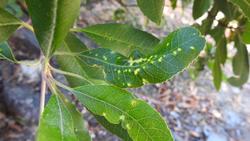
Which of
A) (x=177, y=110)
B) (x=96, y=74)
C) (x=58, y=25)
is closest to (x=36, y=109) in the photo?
(x=177, y=110)

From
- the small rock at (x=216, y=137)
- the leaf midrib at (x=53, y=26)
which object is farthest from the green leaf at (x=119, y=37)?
the small rock at (x=216, y=137)

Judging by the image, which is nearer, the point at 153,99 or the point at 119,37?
the point at 119,37

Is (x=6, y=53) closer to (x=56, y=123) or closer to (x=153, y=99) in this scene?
(x=56, y=123)

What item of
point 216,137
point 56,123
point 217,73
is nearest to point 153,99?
point 216,137

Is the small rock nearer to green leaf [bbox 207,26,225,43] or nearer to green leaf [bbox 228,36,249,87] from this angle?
green leaf [bbox 228,36,249,87]

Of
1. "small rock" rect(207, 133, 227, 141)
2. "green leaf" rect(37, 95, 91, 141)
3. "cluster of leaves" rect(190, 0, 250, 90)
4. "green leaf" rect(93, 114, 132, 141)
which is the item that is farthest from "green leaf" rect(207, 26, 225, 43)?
"small rock" rect(207, 133, 227, 141)

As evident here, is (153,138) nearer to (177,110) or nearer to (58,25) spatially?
(58,25)
